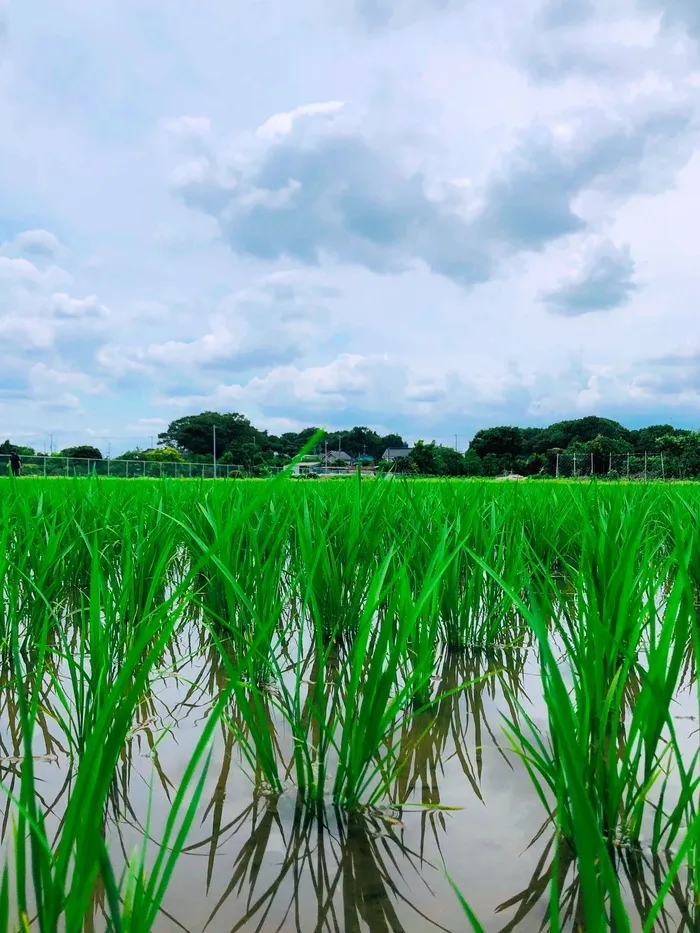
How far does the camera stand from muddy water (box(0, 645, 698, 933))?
0.71 metres

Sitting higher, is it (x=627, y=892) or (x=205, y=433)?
(x=205, y=433)

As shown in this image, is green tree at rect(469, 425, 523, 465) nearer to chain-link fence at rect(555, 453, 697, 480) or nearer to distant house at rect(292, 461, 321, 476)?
chain-link fence at rect(555, 453, 697, 480)

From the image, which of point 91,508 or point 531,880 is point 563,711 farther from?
point 91,508

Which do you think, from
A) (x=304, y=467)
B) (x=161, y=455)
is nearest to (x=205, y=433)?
(x=161, y=455)

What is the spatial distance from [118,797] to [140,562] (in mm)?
828

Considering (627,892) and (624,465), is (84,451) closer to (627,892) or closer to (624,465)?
(624,465)

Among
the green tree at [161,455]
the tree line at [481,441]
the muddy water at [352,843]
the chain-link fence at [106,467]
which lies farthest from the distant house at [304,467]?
the tree line at [481,441]

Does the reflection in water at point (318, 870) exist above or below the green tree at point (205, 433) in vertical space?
below

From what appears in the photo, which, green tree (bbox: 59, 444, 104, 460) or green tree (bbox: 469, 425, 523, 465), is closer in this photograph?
green tree (bbox: 59, 444, 104, 460)

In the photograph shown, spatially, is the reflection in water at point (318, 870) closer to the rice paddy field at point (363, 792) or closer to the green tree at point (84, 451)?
the rice paddy field at point (363, 792)

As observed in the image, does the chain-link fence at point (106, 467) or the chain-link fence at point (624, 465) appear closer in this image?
the chain-link fence at point (106, 467)

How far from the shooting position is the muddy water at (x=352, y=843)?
2.32 feet

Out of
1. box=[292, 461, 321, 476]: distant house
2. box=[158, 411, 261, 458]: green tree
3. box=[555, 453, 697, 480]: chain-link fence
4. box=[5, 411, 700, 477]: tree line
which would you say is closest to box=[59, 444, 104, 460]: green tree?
box=[5, 411, 700, 477]: tree line

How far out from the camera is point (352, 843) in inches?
31.9
